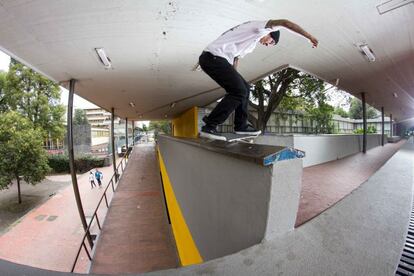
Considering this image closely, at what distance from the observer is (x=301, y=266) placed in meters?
0.98

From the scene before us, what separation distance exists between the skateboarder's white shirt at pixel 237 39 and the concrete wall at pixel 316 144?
3.62m

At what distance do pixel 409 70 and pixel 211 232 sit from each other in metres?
8.01

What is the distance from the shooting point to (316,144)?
20.2ft

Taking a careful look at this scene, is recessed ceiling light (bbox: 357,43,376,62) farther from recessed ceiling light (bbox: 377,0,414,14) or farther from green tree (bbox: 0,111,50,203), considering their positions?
green tree (bbox: 0,111,50,203)

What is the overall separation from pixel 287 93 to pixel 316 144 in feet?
25.9

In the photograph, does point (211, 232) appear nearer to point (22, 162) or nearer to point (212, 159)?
point (212, 159)

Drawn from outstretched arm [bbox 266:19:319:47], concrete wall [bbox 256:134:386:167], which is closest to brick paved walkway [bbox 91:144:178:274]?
concrete wall [bbox 256:134:386:167]

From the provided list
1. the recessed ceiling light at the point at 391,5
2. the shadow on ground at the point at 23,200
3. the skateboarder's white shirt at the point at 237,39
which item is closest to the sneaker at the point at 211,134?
the skateboarder's white shirt at the point at 237,39

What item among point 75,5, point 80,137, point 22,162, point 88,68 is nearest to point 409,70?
point 75,5

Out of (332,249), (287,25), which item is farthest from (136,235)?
(287,25)

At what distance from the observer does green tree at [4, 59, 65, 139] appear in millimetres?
21031

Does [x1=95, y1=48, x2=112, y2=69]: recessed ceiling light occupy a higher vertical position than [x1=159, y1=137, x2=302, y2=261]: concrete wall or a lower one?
higher

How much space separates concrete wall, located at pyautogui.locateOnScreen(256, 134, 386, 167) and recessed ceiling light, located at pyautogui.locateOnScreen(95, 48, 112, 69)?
4085 millimetres

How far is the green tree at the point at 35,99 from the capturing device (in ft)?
69.0
